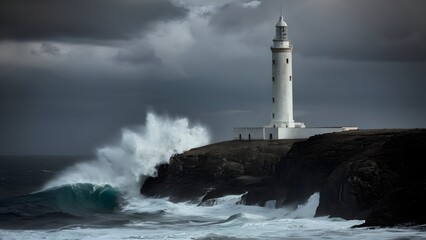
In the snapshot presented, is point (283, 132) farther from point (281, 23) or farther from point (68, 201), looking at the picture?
point (68, 201)

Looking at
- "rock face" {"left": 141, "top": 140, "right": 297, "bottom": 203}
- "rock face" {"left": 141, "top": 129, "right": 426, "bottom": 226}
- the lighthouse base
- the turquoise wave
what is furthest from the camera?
the lighthouse base

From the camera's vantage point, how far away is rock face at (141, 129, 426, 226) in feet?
103

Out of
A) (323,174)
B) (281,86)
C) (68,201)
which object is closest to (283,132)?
(281,86)

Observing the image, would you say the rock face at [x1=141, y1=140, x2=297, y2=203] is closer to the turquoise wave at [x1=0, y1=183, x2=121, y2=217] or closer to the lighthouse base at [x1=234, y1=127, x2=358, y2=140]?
the lighthouse base at [x1=234, y1=127, x2=358, y2=140]

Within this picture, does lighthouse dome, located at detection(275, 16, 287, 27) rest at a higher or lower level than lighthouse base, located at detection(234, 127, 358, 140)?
higher

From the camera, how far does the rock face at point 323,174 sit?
3154cm

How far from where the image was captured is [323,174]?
3862 centimetres

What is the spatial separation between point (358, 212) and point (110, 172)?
93.2ft

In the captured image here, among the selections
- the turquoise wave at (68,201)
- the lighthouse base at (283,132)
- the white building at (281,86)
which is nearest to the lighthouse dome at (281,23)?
the white building at (281,86)

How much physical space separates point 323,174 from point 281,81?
1731cm

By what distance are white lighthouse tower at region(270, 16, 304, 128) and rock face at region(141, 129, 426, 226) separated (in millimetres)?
3012

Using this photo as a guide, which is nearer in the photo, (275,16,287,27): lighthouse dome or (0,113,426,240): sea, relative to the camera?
(0,113,426,240): sea

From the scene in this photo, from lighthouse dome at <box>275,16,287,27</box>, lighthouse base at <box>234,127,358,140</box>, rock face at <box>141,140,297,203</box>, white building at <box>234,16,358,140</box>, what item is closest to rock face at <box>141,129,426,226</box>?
rock face at <box>141,140,297,203</box>

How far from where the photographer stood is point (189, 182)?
162 ft
